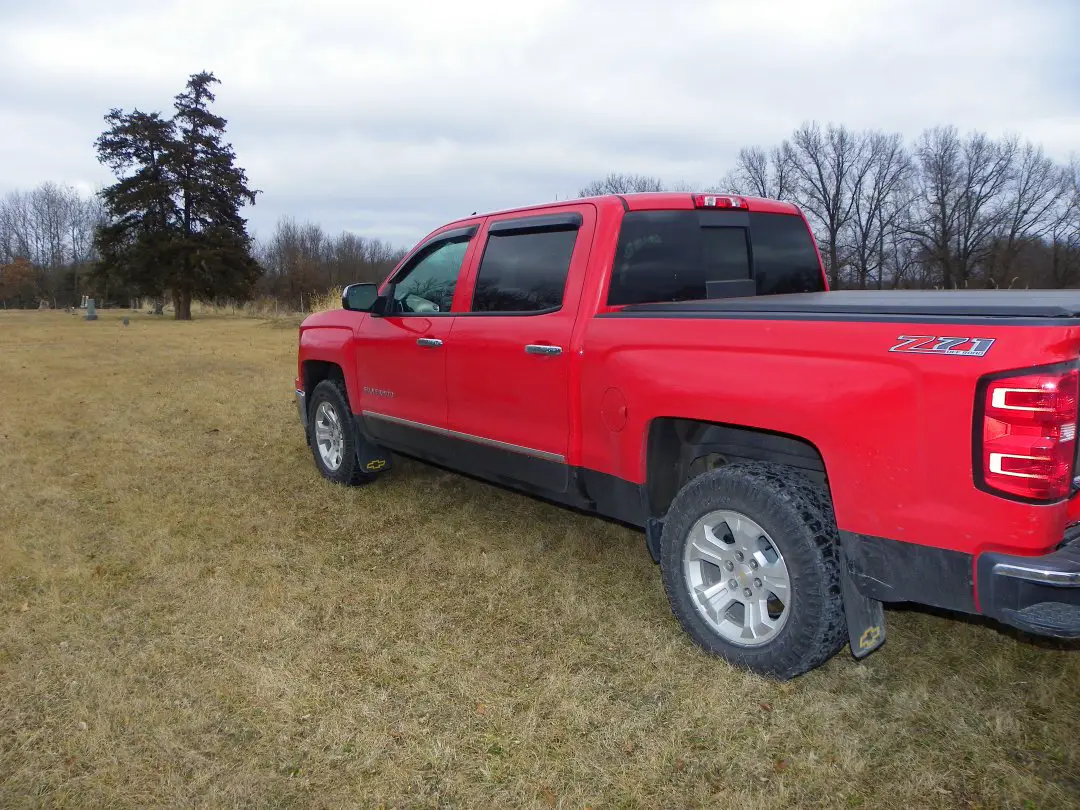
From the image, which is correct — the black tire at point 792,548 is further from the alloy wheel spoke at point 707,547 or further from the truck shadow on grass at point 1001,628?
the truck shadow on grass at point 1001,628

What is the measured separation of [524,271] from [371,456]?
96.4 inches

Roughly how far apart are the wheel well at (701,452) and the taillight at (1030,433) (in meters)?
0.81

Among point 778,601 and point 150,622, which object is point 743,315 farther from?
point 150,622

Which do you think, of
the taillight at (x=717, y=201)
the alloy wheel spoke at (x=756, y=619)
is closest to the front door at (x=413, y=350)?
the taillight at (x=717, y=201)

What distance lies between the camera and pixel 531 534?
17.0 feet

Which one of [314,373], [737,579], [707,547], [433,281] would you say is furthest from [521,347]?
[314,373]

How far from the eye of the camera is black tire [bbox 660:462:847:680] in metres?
2.98

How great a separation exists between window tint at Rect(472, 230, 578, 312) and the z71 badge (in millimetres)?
1792

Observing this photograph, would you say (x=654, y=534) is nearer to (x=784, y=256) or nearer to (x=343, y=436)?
(x=784, y=256)

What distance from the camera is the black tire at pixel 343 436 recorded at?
19.8 ft

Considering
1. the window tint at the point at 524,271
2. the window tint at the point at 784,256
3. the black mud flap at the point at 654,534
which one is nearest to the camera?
the black mud flap at the point at 654,534

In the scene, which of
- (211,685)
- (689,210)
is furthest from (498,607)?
(689,210)

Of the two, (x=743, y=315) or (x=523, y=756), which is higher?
(x=743, y=315)

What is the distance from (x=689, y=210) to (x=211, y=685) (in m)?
3.19
